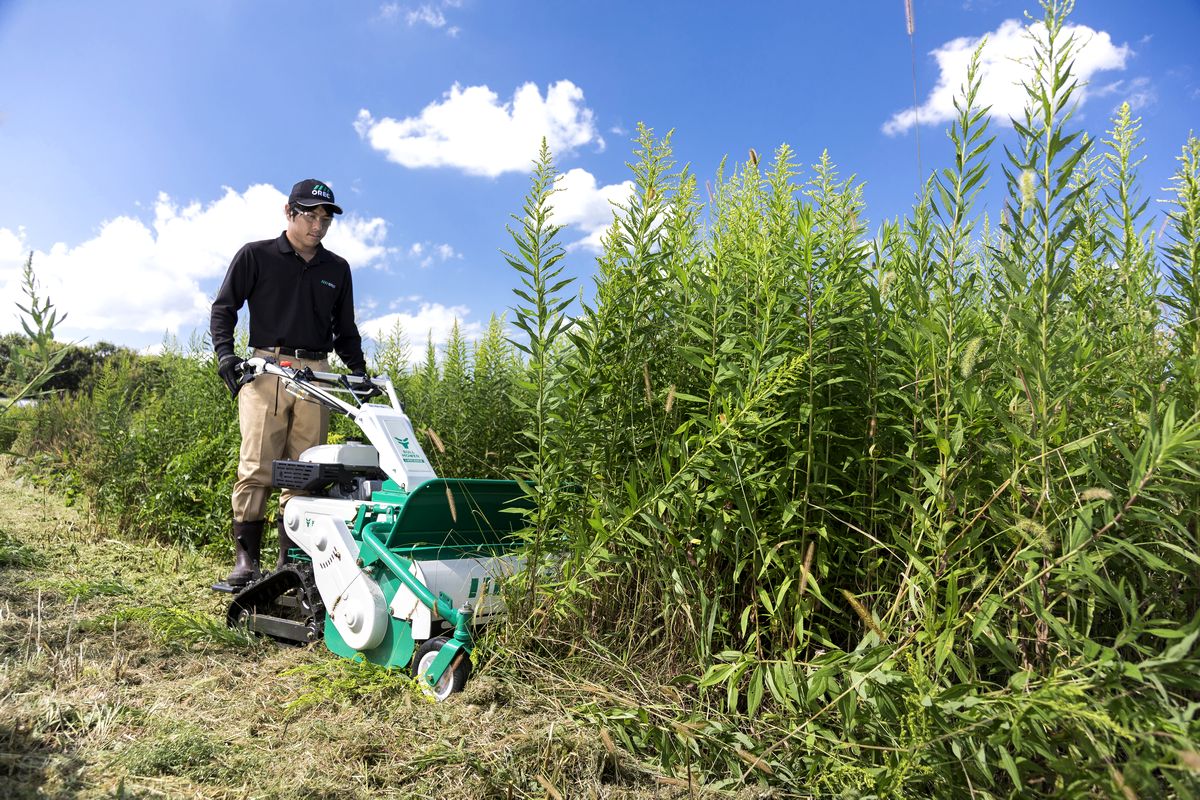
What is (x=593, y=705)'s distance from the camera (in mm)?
2650

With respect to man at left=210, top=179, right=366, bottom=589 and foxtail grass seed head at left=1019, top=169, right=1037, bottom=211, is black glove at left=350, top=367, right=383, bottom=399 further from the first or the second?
foxtail grass seed head at left=1019, top=169, right=1037, bottom=211

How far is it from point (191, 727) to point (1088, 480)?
3047mm

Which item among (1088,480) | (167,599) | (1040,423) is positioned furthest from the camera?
(167,599)

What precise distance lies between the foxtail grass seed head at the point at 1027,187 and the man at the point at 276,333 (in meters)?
3.76

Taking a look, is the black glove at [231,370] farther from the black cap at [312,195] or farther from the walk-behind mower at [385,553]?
the black cap at [312,195]

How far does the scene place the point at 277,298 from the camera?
483 cm

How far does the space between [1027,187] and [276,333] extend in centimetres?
417

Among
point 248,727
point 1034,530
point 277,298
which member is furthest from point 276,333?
point 1034,530

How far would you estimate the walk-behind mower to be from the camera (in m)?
3.20

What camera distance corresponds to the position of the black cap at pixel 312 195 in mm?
4730

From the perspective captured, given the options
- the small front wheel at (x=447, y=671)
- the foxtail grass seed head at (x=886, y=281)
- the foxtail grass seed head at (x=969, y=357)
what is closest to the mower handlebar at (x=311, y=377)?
the small front wheel at (x=447, y=671)

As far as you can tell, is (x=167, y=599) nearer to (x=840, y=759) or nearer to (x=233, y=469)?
(x=233, y=469)

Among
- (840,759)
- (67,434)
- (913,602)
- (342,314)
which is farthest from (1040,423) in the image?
(67,434)

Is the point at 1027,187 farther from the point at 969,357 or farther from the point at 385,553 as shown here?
the point at 385,553
